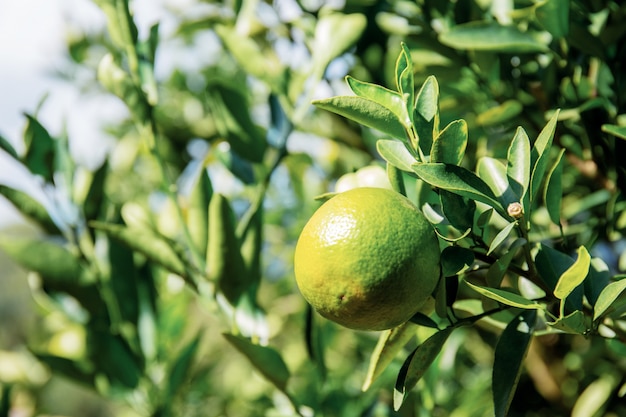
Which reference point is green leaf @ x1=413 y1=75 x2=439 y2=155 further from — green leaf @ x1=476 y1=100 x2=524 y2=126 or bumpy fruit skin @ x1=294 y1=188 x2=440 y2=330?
green leaf @ x1=476 y1=100 x2=524 y2=126

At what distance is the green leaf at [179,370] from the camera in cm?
92

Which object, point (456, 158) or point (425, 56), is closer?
point (456, 158)

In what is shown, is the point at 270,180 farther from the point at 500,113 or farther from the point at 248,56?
the point at 500,113

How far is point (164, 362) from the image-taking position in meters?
1.03

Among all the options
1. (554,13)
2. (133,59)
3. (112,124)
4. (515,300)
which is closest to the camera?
(515,300)

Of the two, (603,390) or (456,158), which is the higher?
(456,158)

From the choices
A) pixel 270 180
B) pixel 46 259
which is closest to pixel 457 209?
pixel 270 180

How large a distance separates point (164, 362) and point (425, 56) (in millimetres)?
623

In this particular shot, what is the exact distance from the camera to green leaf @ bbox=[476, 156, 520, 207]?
518 mm

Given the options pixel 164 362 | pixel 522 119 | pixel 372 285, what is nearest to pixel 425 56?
pixel 522 119

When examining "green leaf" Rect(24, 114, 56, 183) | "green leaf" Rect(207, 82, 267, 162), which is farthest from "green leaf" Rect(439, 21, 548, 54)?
"green leaf" Rect(24, 114, 56, 183)

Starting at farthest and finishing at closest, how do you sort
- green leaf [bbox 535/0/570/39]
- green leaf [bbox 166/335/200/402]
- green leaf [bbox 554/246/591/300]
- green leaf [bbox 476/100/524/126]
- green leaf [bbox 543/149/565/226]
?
green leaf [bbox 166/335/200/402] → green leaf [bbox 476/100/524/126] → green leaf [bbox 535/0/570/39] → green leaf [bbox 543/149/565/226] → green leaf [bbox 554/246/591/300]

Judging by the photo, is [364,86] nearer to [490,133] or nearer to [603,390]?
[490,133]

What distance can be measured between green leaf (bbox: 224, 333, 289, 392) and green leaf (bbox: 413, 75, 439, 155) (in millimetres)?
288
